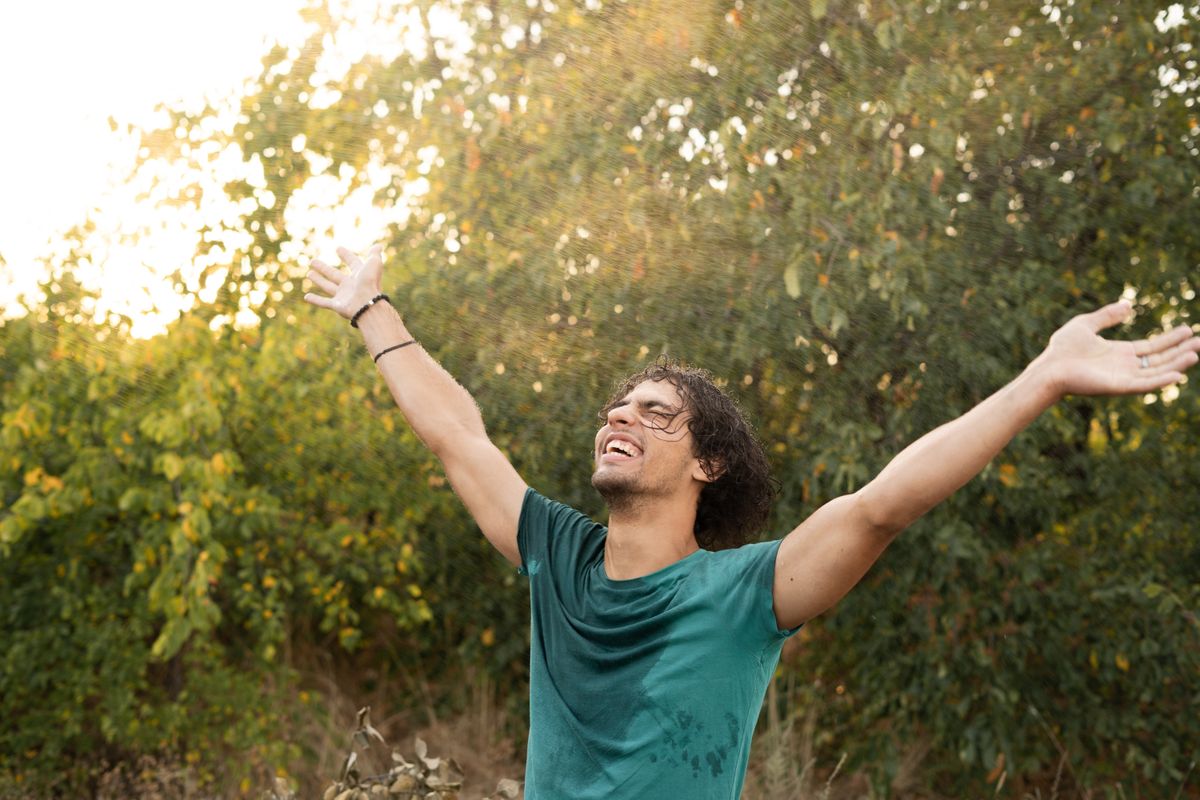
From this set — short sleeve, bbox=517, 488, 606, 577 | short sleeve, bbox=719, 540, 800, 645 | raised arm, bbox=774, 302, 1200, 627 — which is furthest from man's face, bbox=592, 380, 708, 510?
raised arm, bbox=774, 302, 1200, 627

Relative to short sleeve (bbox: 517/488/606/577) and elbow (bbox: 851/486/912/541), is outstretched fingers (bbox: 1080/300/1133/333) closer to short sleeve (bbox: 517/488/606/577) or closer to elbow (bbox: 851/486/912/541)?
elbow (bbox: 851/486/912/541)

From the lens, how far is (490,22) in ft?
19.1

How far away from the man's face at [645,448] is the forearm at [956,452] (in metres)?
0.56

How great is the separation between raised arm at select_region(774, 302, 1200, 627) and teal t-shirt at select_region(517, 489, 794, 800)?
0.82 ft

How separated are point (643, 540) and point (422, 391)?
58 cm

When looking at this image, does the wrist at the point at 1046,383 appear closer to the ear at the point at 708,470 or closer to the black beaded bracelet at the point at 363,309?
the ear at the point at 708,470

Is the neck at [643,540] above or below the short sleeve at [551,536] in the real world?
below

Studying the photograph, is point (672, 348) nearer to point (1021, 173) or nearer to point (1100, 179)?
point (1021, 173)

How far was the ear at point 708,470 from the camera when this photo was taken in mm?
2414

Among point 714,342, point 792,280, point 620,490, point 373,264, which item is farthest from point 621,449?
point 714,342

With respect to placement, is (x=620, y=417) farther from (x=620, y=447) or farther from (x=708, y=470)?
(x=708, y=470)

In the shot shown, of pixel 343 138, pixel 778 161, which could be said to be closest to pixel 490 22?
Answer: pixel 343 138

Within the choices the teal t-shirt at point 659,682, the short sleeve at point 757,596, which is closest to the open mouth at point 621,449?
the teal t-shirt at point 659,682

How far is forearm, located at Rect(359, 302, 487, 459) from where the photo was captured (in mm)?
2488
